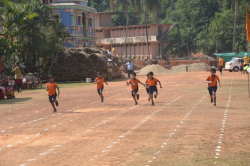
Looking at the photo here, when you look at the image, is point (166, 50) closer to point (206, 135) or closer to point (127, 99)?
point (127, 99)

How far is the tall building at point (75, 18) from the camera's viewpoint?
4725 cm

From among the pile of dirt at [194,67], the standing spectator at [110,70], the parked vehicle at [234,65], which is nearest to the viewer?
the standing spectator at [110,70]

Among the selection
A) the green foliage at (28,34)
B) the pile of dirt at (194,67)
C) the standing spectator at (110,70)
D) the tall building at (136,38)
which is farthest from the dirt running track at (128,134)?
the tall building at (136,38)

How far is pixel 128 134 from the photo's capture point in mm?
10516

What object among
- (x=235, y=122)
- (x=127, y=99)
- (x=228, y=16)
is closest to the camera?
(x=235, y=122)

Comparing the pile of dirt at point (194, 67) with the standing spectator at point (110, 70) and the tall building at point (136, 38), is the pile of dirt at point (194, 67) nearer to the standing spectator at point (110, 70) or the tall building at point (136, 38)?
the tall building at point (136, 38)

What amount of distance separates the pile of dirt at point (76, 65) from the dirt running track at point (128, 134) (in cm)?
1833

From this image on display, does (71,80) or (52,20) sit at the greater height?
(52,20)

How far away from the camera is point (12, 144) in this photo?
32.1ft

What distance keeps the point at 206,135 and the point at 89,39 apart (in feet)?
136

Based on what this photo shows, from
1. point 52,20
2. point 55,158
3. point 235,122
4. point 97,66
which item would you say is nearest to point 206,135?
point 235,122

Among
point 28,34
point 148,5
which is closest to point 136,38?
point 148,5

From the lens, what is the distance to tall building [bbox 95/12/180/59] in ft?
205

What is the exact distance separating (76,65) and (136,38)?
1148 inches
